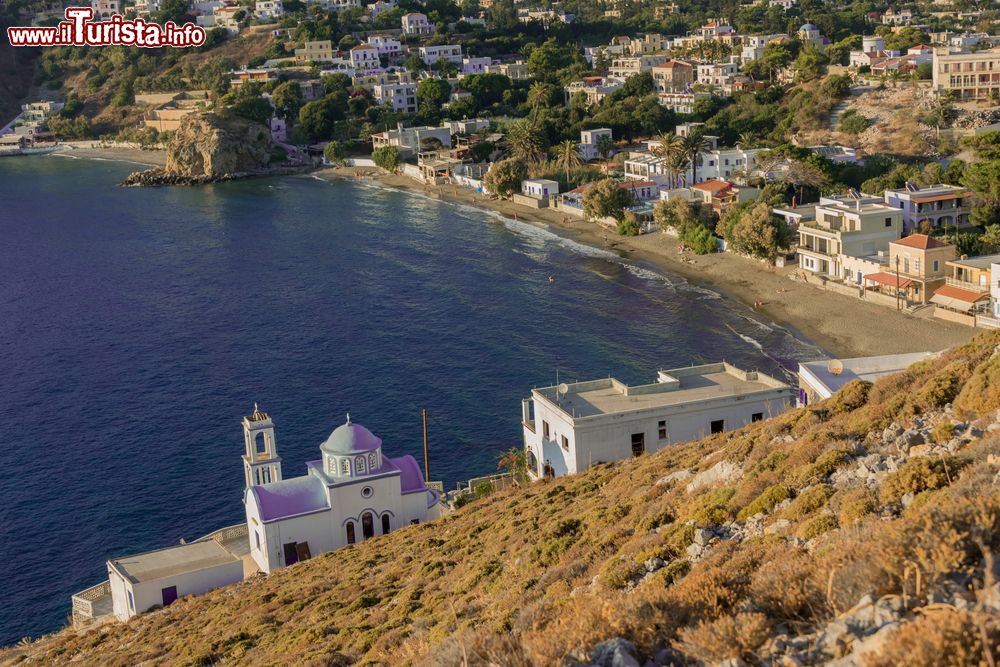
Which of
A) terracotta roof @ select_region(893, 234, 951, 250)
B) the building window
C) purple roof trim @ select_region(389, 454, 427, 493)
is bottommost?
purple roof trim @ select_region(389, 454, 427, 493)

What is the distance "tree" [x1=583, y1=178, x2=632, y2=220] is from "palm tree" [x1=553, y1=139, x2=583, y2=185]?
16.0 meters

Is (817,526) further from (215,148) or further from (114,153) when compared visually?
(114,153)

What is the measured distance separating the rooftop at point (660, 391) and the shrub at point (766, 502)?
19.3 metres

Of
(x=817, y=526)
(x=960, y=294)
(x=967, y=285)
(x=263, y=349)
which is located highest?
(x=817, y=526)

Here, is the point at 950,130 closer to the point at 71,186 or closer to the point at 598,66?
the point at 598,66

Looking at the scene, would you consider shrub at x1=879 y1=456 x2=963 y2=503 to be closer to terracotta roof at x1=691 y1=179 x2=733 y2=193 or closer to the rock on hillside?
terracotta roof at x1=691 y1=179 x2=733 y2=193

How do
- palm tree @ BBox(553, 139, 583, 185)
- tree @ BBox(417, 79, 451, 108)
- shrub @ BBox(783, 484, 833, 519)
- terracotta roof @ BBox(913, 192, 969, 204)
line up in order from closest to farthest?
1. shrub @ BBox(783, 484, 833, 519)
2. terracotta roof @ BBox(913, 192, 969, 204)
3. palm tree @ BBox(553, 139, 583, 185)
4. tree @ BBox(417, 79, 451, 108)

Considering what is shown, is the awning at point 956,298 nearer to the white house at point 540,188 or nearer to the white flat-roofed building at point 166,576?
the white flat-roofed building at point 166,576

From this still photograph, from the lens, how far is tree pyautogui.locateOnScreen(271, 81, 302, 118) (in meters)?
156

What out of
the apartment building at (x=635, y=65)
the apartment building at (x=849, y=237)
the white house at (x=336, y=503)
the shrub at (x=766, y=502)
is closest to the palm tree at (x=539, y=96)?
the apartment building at (x=635, y=65)

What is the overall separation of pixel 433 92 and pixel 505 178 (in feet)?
164

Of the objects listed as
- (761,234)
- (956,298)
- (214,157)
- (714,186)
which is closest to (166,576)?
(956,298)

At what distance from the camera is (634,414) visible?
3753cm

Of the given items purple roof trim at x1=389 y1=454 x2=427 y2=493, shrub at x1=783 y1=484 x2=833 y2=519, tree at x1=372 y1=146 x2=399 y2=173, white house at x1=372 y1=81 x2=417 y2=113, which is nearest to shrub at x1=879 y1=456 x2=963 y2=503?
shrub at x1=783 y1=484 x2=833 y2=519
